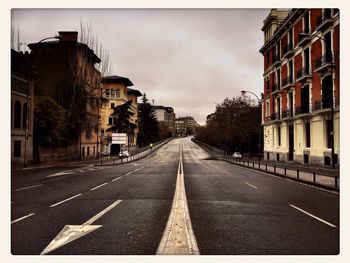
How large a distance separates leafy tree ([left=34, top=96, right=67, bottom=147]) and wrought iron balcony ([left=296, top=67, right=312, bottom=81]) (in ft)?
95.0

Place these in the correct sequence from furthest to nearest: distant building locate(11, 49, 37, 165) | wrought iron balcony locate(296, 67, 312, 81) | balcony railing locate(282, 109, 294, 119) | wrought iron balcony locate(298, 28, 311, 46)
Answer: balcony railing locate(282, 109, 294, 119) < wrought iron balcony locate(296, 67, 312, 81) < wrought iron balcony locate(298, 28, 311, 46) < distant building locate(11, 49, 37, 165)

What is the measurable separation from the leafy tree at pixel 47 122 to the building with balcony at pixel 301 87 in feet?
91.8

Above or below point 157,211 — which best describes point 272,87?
above

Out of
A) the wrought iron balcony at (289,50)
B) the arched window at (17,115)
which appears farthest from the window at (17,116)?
the wrought iron balcony at (289,50)

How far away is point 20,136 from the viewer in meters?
24.3

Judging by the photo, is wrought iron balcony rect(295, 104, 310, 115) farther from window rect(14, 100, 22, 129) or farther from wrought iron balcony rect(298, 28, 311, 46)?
window rect(14, 100, 22, 129)

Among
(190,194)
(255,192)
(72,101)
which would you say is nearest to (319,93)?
(255,192)

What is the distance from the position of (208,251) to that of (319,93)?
1022 inches

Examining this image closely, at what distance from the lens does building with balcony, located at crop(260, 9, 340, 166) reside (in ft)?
75.6

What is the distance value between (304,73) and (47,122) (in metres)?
30.3

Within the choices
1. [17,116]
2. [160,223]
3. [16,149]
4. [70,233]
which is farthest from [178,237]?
[17,116]

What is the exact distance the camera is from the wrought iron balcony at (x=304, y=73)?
28322 millimetres

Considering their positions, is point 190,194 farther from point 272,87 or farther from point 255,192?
point 272,87

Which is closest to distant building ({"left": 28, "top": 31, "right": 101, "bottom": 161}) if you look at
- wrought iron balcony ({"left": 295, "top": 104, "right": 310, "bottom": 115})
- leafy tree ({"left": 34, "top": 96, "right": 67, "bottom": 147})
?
leafy tree ({"left": 34, "top": 96, "right": 67, "bottom": 147})
